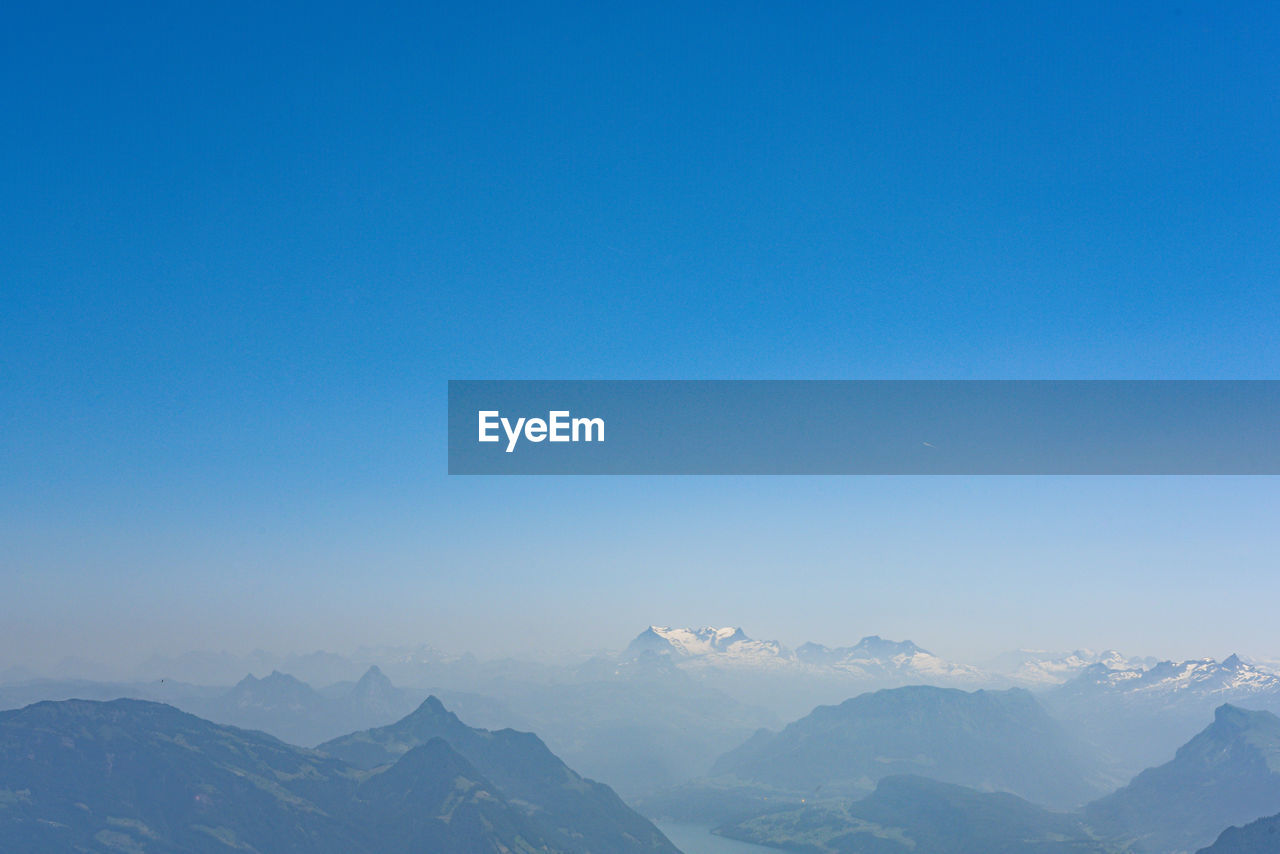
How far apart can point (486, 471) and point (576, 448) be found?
720 cm

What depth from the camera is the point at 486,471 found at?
2635 inches

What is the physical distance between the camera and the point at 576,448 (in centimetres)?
6781
